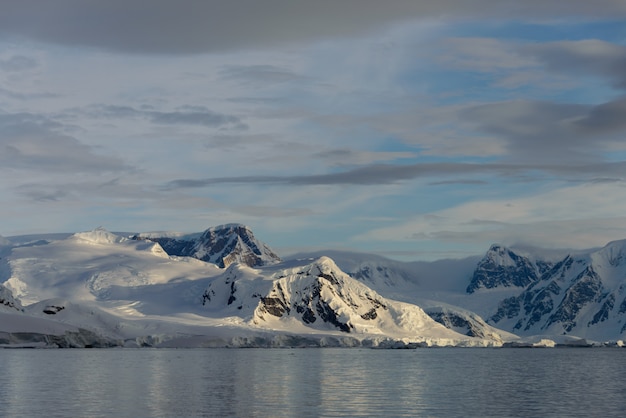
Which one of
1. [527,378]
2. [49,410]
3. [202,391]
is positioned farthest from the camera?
[527,378]

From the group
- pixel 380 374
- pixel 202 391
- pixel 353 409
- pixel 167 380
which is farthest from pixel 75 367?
pixel 353 409

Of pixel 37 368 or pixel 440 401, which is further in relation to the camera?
pixel 37 368

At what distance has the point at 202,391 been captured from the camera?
107m

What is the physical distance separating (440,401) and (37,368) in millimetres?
82278

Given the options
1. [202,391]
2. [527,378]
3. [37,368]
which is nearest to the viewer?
[202,391]

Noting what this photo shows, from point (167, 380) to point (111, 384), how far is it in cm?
1102

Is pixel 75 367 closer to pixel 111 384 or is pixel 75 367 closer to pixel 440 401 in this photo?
pixel 111 384

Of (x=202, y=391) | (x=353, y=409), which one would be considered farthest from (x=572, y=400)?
(x=202, y=391)

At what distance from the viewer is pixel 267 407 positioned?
89.5 metres

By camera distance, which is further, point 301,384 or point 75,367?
point 75,367

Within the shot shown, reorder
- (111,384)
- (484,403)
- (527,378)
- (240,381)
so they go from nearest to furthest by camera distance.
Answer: (484,403) → (111,384) → (240,381) → (527,378)

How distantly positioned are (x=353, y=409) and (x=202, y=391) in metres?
24.9

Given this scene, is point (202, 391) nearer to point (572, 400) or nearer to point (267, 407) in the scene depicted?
point (267, 407)

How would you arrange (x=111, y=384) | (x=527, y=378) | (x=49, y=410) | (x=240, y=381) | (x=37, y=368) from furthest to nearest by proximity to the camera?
(x=37, y=368) < (x=527, y=378) < (x=240, y=381) < (x=111, y=384) < (x=49, y=410)
